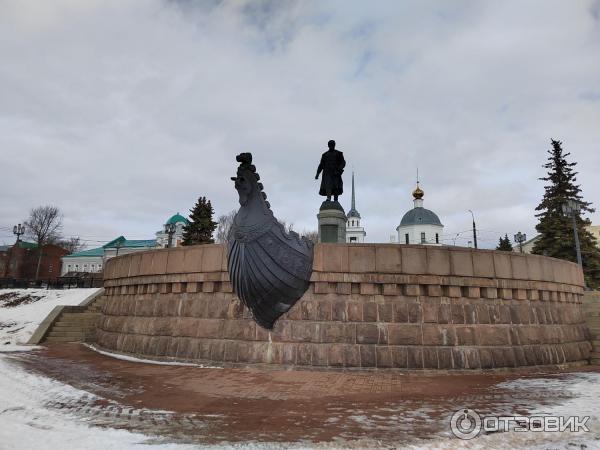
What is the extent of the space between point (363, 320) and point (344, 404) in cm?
321

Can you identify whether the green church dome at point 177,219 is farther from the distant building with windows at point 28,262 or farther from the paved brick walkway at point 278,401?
the paved brick walkway at point 278,401

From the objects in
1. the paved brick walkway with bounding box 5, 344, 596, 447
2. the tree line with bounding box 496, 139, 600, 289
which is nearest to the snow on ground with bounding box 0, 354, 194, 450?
the paved brick walkway with bounding box 5, 344, 596, 447

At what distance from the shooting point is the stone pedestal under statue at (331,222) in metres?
12.6

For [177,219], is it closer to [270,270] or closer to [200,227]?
[200,227]

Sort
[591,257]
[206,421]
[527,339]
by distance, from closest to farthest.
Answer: [206,421], [527,339], [591,257]

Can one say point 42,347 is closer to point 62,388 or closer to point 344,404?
point 62,388

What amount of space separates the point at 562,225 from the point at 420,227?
105 feet

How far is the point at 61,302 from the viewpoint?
19688mm

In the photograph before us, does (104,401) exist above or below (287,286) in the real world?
below

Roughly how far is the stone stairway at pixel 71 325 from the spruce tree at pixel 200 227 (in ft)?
61.2

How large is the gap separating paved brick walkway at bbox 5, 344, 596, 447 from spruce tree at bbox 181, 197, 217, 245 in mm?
27840

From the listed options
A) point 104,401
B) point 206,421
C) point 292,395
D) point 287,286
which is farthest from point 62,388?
point 287,286

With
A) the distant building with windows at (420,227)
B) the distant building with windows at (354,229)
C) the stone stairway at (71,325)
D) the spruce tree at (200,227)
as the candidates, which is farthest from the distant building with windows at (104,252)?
the stone stairway at (71,325)

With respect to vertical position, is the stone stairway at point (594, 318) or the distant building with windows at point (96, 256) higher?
the distant building with windows at point (96, 256)
